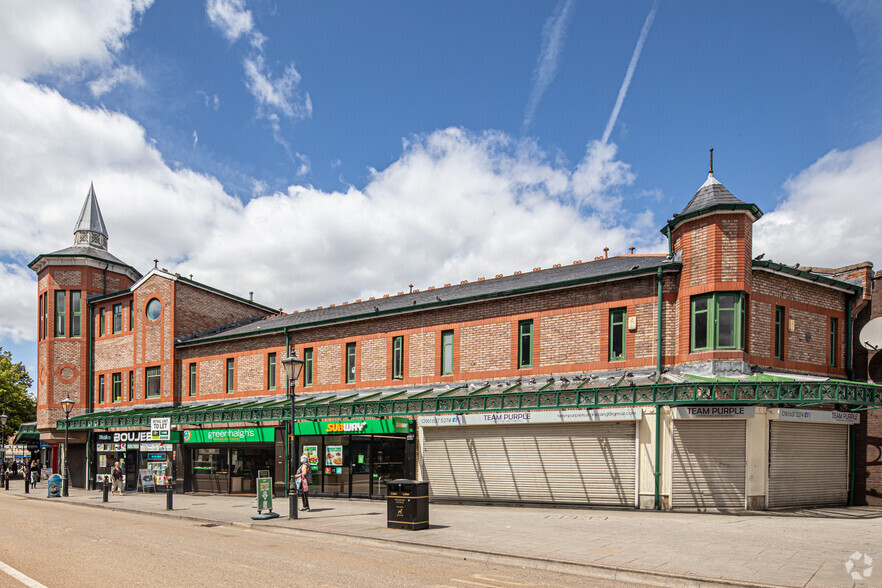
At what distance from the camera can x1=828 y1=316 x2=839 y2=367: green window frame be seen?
66.6 ft

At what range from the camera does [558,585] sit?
9.42 m

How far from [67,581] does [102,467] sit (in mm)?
28399

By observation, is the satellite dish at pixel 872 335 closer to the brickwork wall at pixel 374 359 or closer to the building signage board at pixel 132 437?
the brickwork wall at pixel 374 359

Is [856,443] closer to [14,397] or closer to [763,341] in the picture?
[763,341]

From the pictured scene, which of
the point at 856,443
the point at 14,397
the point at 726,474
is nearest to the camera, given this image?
the point at 726,474

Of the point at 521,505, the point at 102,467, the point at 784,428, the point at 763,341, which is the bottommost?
the point at 102,467

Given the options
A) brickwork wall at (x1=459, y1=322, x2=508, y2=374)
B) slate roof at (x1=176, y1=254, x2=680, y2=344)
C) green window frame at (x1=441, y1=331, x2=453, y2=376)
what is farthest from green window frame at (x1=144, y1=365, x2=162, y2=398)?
brickwork wall at (x1=459, y1=322, x2=508, y2=374)

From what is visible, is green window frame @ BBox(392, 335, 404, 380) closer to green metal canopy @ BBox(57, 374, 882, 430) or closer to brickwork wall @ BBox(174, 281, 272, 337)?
green metal canopy @ BBox(57, 374, 882, 430)

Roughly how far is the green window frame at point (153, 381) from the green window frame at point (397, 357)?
1576cm

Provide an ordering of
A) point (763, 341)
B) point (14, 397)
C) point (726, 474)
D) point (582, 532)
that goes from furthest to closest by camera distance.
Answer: point (14, 397)
point (763, 341)
point (726, 474)
point (582, 532)

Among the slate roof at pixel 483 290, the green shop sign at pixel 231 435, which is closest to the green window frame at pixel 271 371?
the slate roof at pixel 483 290

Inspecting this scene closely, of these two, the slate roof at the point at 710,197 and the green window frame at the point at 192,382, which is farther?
the green window frame at the point at 192,382

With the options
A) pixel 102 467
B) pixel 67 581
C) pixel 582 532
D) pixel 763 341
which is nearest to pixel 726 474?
pixel 763 341

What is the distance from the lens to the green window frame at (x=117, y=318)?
36625 mm
